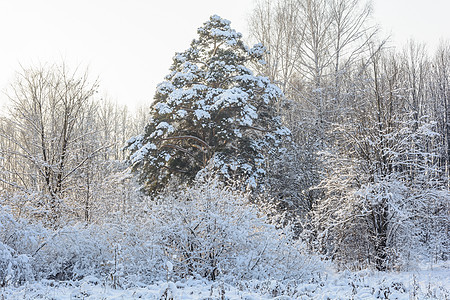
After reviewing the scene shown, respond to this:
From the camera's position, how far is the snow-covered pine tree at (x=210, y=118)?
14703 mm

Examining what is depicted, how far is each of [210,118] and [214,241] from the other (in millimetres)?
8218

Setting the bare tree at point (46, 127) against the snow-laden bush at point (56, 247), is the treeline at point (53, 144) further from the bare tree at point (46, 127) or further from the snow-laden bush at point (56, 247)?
the snow-laden bush at point (56, 247)

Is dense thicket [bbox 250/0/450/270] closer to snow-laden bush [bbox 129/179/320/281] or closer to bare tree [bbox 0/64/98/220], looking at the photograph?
snow-laden bush [bbox 129/179/320/281]

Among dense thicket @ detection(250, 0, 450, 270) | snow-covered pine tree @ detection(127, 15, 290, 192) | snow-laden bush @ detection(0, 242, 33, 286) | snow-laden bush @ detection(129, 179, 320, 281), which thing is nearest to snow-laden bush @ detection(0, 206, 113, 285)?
snow-laden bush @ detection(0, 242, 33, 286)

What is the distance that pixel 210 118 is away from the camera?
15.0 meters

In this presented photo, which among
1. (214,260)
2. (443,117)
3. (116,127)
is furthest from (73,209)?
(116,127)

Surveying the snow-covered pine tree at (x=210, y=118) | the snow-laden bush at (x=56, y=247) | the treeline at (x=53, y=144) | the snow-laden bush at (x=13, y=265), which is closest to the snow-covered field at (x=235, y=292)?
the snow-laden bush at (x=13, y=265)

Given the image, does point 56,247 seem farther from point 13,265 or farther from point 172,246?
point 172,246

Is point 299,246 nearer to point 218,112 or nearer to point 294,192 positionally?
point 218,112

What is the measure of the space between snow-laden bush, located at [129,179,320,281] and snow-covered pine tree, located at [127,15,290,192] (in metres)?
5.78

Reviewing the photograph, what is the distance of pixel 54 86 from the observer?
41.2ft

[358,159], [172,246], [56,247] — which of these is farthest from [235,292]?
[358,159]

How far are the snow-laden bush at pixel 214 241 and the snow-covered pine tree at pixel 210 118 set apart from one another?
578cm

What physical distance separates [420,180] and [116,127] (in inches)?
1377
